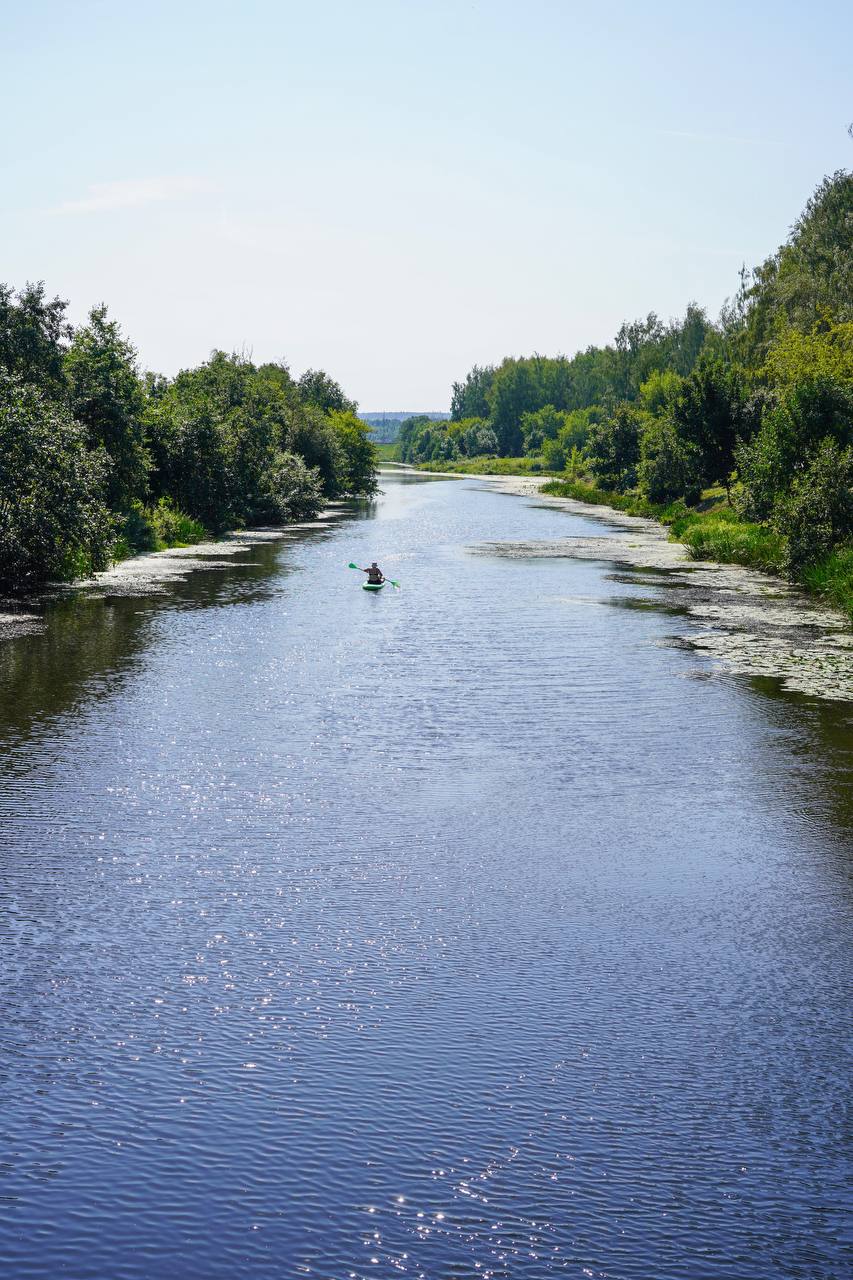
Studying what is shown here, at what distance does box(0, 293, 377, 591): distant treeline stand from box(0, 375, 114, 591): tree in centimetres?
5

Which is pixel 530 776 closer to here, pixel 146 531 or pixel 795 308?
pixel 146 531

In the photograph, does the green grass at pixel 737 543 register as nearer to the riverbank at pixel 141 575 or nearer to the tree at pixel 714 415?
the tree at pixel 714 415

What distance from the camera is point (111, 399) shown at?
53562 millimetres

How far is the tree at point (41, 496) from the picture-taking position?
126 ft

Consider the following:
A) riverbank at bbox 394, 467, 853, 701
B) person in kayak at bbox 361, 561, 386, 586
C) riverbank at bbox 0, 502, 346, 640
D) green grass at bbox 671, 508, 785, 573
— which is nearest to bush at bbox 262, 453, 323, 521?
riverbank at bbox 0, 502, 346, 640

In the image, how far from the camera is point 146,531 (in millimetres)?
58500

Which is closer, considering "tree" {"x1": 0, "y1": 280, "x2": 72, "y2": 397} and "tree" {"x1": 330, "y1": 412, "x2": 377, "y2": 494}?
"tree" {"x1": 0, "y1": 280, "x2": 72, "y2": 397}

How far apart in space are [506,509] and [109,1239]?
94503 mm

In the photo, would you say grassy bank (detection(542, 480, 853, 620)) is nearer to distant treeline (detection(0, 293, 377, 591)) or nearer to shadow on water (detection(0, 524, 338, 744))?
shadow on water (detection(0, 524, 338, 744))

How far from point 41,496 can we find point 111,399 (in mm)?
15395

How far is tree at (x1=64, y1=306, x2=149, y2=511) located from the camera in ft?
175

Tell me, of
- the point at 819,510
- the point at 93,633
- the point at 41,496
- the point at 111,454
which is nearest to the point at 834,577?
the point at 819,510

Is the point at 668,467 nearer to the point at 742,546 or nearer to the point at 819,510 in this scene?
the point at 742,546

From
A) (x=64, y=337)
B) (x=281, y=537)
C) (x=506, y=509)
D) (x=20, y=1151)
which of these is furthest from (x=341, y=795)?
(x=506, y=509)
